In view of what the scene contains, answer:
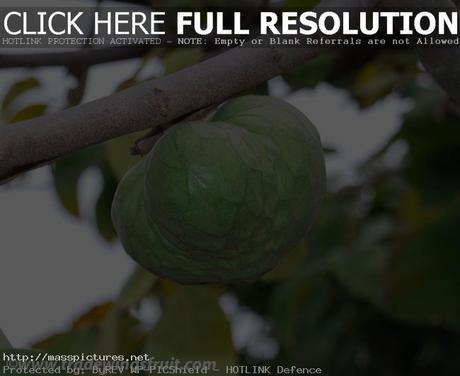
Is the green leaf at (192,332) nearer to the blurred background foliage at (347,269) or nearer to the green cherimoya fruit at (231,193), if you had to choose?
the blurred background foliage at (347,269)

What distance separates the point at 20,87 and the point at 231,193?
3.28ft

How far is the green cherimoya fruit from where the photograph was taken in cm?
62

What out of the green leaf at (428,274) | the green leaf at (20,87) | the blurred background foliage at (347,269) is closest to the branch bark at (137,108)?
the blurred background foliage at (347,269)

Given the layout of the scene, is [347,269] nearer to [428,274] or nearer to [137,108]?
[428,274]

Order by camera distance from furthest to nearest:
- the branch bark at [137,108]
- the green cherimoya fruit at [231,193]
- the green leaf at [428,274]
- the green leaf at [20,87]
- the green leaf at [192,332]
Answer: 1. the green leaf at [428,274]
2. the green leaf at [20,87]
3. the green leaf at [192,332]
4. the green cherimoya fruit at [231,193]
5. the branch bark at [137,108]

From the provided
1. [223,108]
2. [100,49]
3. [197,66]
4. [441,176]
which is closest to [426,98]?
[441,176]

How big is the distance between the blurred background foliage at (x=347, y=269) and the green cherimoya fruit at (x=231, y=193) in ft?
1.11

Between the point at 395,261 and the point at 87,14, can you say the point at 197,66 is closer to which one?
the point at 87,14

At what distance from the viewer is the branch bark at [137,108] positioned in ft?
1.63

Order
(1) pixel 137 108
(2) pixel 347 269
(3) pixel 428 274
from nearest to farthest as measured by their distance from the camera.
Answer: (1) pixel 137 108 < (3) pixel 428 274 < (2) pixel 347 269

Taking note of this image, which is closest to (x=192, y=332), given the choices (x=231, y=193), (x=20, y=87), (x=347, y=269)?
(x=231, y=193)

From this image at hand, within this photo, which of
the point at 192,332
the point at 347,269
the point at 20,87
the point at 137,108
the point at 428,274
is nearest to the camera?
the point at 137,108

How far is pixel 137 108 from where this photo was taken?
1.73ft

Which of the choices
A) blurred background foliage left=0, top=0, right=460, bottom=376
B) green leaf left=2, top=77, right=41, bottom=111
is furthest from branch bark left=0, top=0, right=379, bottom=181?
green leaf left=2, top=77, right=41, bottom=111
